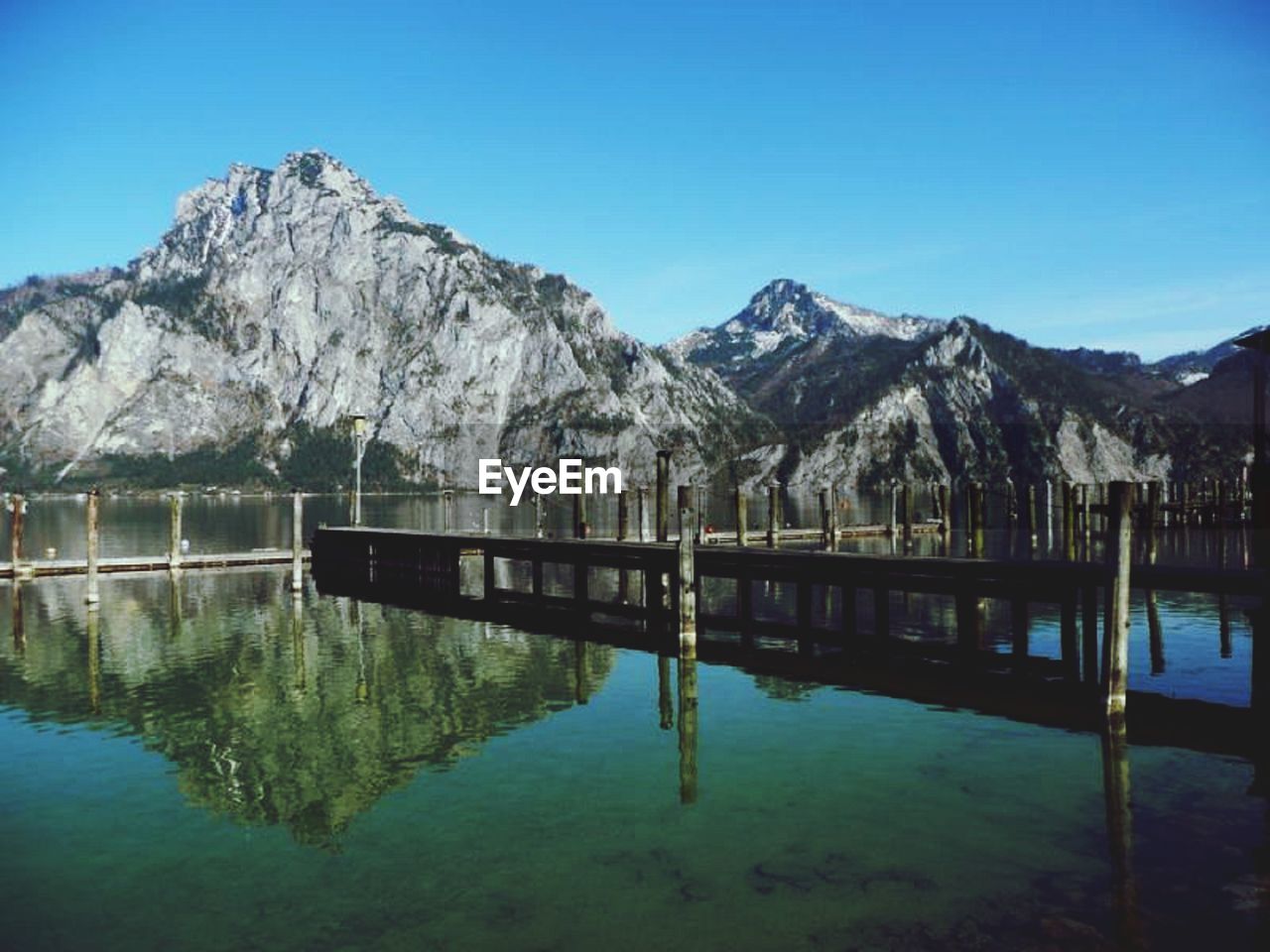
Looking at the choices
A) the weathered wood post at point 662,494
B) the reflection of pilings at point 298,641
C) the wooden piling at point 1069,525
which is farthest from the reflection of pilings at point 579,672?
the wooden piling at point 1069,525

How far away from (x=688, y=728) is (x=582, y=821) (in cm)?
733

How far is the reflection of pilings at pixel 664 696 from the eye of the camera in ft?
81.5

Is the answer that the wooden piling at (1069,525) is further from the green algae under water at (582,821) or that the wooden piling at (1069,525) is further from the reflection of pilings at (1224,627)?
the green algae under water at (582,821)

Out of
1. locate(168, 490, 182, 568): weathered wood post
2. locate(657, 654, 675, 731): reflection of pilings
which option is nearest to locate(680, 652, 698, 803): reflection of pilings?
locate(657, 654, 675, 731): reflection of pilings

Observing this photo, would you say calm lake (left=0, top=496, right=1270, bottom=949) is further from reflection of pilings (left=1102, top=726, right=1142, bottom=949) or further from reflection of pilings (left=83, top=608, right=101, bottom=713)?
reflection of pilings (left=83, top=608, right=101, bottom=713)

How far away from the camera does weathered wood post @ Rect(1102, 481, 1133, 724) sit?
22.3 meters

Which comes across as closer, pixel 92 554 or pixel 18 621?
pixel 18 621

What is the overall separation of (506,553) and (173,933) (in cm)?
3518

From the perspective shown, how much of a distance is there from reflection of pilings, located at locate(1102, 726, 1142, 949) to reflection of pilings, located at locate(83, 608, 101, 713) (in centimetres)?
2607

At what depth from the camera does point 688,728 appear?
24.1m

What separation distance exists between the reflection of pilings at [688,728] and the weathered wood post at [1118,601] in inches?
419

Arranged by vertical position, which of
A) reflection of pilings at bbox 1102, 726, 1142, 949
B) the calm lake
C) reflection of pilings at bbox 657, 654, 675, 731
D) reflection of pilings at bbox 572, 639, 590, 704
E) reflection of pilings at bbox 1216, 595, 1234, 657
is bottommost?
reflection of pilings at bbox 657, 654, 675, 731

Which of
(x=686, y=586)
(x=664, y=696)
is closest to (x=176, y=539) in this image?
(x=686, y=586)

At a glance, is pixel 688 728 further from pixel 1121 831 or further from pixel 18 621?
pixel 18 621
